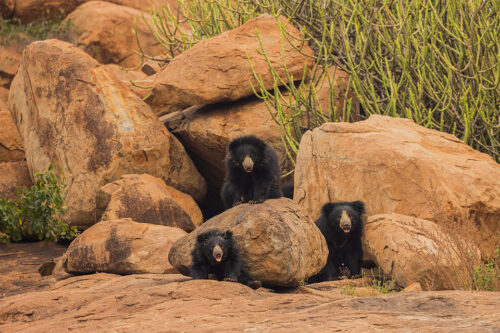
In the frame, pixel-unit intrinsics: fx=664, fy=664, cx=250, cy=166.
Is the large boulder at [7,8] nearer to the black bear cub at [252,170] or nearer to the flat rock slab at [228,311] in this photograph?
the black bear cub at [252,170]

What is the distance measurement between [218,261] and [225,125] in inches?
207

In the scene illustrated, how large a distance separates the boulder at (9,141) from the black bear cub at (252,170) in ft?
19.5

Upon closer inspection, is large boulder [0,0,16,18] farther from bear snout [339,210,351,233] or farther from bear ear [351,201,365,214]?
bear snout [339,210,351,233]

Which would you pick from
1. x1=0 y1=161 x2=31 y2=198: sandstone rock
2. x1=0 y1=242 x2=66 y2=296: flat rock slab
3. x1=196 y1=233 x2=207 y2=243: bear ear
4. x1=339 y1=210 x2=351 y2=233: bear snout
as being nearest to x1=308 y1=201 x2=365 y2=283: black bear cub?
x1=339 y1=210 x2=351 y2=233: bear snout

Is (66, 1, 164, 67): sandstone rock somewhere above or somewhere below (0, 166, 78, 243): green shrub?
above

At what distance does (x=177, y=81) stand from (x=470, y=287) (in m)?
6.40

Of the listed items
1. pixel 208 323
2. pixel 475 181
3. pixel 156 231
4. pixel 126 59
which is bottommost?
pixel 208 323

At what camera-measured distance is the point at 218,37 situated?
1111cm

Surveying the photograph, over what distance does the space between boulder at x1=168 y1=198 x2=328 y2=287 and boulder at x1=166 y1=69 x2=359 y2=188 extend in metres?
4.10

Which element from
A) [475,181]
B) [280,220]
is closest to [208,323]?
[280,220]

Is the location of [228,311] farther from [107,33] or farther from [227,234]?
[107,33]

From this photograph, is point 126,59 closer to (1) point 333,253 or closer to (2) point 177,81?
(2) point 177,81

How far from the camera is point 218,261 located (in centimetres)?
550

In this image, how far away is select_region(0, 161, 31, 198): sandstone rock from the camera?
1095 cm
